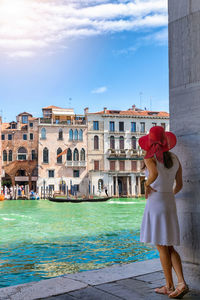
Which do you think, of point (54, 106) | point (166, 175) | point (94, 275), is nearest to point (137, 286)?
point (94, 275)

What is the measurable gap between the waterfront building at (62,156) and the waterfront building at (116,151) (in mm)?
828

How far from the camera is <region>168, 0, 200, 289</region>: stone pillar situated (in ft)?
8.75

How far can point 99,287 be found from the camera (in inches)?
106

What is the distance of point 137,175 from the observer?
125ft

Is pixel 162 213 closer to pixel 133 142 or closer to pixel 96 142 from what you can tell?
pixel 96 142

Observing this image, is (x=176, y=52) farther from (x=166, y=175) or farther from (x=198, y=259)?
(x=198, y=259)

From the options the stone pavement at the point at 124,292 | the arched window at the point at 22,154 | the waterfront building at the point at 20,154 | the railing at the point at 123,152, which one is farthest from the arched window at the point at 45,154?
the stone pavement at the point at 124,292

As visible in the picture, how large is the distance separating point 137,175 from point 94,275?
3519cm

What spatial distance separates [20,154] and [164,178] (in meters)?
35.5

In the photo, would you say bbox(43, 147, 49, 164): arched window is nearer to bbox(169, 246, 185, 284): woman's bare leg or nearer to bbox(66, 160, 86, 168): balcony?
bbox(66, 160, 86, 168): balcony

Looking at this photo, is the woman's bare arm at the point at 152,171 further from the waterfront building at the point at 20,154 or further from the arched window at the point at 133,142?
the arched window at the point at 133,142

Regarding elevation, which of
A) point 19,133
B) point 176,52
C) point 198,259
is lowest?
point 198,259

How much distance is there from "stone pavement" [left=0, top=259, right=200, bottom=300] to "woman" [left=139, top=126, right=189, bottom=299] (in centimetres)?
18

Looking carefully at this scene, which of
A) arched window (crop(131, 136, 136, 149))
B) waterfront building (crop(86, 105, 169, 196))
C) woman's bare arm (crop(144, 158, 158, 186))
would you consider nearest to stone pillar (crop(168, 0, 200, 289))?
woman's bare arm (crop(144, 158, 158, 186))
